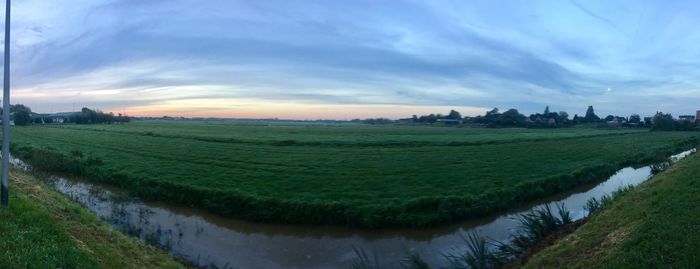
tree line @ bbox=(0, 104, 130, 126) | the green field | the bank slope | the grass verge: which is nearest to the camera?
the bank slope

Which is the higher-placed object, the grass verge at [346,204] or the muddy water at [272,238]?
the grass verge at [346,204]

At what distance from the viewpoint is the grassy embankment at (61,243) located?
7.41 meters

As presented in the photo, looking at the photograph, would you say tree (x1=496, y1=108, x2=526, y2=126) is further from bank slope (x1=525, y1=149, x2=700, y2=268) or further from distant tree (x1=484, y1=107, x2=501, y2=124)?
bank slope (x1=525, y1=149, x2=700, y2=268)

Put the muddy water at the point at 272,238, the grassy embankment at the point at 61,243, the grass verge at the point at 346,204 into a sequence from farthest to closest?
the grass verge at the point at 346,204 < the muddy water at the point at 272,238 < the grassy embankment at the point at 61,243

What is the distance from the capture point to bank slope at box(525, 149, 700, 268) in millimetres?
7949

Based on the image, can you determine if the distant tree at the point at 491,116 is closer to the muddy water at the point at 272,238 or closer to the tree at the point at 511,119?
the tree at the point at 511,119

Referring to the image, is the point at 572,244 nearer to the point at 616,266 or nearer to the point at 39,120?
the point at 616,266

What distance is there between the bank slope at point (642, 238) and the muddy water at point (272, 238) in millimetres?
3901

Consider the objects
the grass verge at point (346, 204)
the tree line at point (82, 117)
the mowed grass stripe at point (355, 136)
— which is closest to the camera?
the grass verge at point (346, 204)

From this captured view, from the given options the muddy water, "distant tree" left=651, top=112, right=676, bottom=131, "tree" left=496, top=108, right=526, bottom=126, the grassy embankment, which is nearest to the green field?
the muddy water

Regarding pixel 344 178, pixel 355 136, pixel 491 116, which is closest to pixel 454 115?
pixel 491 116

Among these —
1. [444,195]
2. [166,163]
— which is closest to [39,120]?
[166,163]

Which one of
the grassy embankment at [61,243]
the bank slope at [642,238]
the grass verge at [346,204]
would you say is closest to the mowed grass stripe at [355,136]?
the grass verge at [346,204]

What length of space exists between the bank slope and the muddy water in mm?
3901
